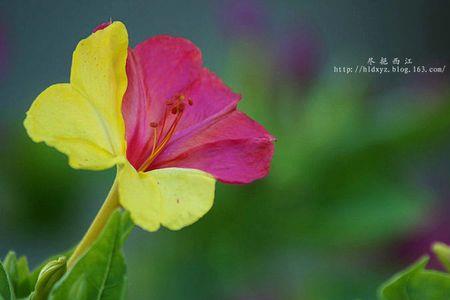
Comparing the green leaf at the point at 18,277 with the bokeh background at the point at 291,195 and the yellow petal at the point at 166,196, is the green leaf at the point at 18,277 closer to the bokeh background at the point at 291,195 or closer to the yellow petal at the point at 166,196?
the yellow petal at the point at 166,196

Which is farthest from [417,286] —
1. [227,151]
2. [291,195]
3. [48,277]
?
[291,195]

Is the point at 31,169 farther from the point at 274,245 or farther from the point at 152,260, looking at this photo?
the point at 274,245

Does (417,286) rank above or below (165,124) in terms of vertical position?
below

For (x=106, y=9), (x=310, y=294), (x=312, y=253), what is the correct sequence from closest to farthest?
1. (x=310, y=294)
2. (x=312, y=253)
3. (x=106, y=9)

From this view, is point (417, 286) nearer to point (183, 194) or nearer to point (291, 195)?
point (183, 194)

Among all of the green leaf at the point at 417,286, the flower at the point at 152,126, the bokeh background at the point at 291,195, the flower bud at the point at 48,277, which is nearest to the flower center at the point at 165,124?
Result: the flower at the point at 152,126

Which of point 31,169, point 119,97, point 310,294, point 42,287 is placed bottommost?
point 310,294

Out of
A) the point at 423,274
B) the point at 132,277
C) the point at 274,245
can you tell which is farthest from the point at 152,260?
the point at 423,274
